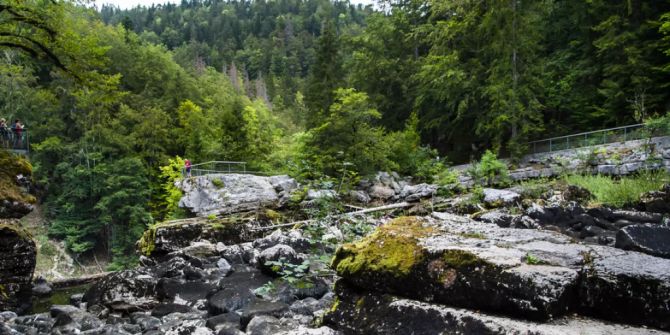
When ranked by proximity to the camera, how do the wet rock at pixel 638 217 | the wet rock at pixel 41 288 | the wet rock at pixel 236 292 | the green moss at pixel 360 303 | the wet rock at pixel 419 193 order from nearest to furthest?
the green moss at pixel 360 303 < the wet rock at pixel 236 292 < the wet rock at pixel 638 217 < the wet rock at pixel 41 288 < the wet rock at pixel 419 193

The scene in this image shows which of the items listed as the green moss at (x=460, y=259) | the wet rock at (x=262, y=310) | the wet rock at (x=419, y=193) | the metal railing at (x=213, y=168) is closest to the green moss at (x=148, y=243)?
the metal railing at (x=213, y=168)

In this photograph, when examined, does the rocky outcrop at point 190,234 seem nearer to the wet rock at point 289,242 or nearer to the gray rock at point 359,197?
the wet rock at point 289,242

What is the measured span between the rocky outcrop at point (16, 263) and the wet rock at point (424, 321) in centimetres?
1074

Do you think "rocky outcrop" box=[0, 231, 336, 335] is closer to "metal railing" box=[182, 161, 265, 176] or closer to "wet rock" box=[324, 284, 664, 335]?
"wet rock" box=[324, 284, 664, 335]

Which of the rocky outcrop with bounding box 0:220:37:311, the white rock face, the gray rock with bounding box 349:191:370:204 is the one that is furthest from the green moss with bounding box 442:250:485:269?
the gray rock with bounding box 349:191:370:204

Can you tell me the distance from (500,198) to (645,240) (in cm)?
856

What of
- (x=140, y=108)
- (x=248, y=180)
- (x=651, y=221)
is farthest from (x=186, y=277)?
(x=140, y=108)

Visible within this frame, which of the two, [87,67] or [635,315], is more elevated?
[87,67]

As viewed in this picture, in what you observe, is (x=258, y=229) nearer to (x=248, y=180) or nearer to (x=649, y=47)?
(x=248, y=180)

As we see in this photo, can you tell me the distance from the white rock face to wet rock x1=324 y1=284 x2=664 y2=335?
45.1 feet

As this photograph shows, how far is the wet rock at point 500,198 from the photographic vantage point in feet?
40.4

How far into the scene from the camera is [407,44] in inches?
1284

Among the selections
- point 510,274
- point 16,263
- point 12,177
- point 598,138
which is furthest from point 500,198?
point 16,263

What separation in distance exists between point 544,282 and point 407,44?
32254 mm
